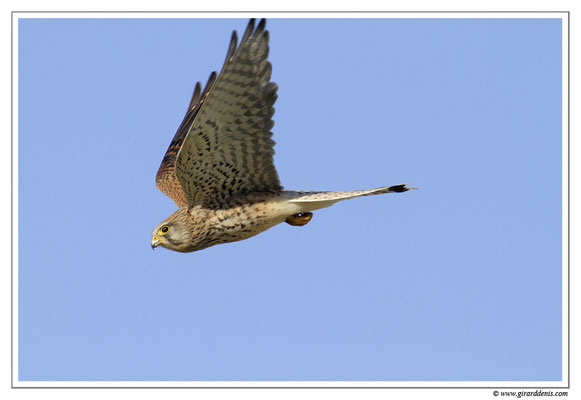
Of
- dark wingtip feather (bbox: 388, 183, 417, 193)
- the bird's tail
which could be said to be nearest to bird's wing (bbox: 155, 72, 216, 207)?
the bird's tail

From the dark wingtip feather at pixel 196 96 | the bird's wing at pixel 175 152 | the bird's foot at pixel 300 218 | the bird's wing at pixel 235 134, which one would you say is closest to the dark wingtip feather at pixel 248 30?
the bird's wing at pixel 235 134

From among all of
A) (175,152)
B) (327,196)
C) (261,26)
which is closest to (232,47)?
(261,26)

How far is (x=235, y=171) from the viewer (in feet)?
28.5

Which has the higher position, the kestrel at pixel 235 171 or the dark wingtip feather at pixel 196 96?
the dark wingtip feather at pixel 196 96

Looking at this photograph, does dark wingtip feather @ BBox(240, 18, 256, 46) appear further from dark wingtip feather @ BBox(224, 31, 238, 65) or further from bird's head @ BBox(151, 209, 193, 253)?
bird's head @ BBox(151, 209, 193, 253)

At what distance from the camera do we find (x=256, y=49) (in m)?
7.45

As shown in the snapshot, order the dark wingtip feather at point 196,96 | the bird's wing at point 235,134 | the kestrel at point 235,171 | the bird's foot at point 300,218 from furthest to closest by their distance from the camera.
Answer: the dark wingtip feather at point 196,96
the bird's foot at point 300,218
the kestrel at point 235,171
the bird's wing at point 235,134

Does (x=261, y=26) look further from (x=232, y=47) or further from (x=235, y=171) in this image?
(x=235, y=171)

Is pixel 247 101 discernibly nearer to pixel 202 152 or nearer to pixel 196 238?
pixel 202 152

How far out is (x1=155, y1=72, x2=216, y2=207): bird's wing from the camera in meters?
10.4

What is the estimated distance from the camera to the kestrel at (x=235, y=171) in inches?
301

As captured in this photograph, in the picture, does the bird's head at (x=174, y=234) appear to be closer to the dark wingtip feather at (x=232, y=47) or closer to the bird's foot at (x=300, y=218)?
the bird's foot at (x=300, y=218)

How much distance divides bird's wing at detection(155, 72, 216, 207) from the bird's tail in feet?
6.97

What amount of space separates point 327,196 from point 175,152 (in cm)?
319
